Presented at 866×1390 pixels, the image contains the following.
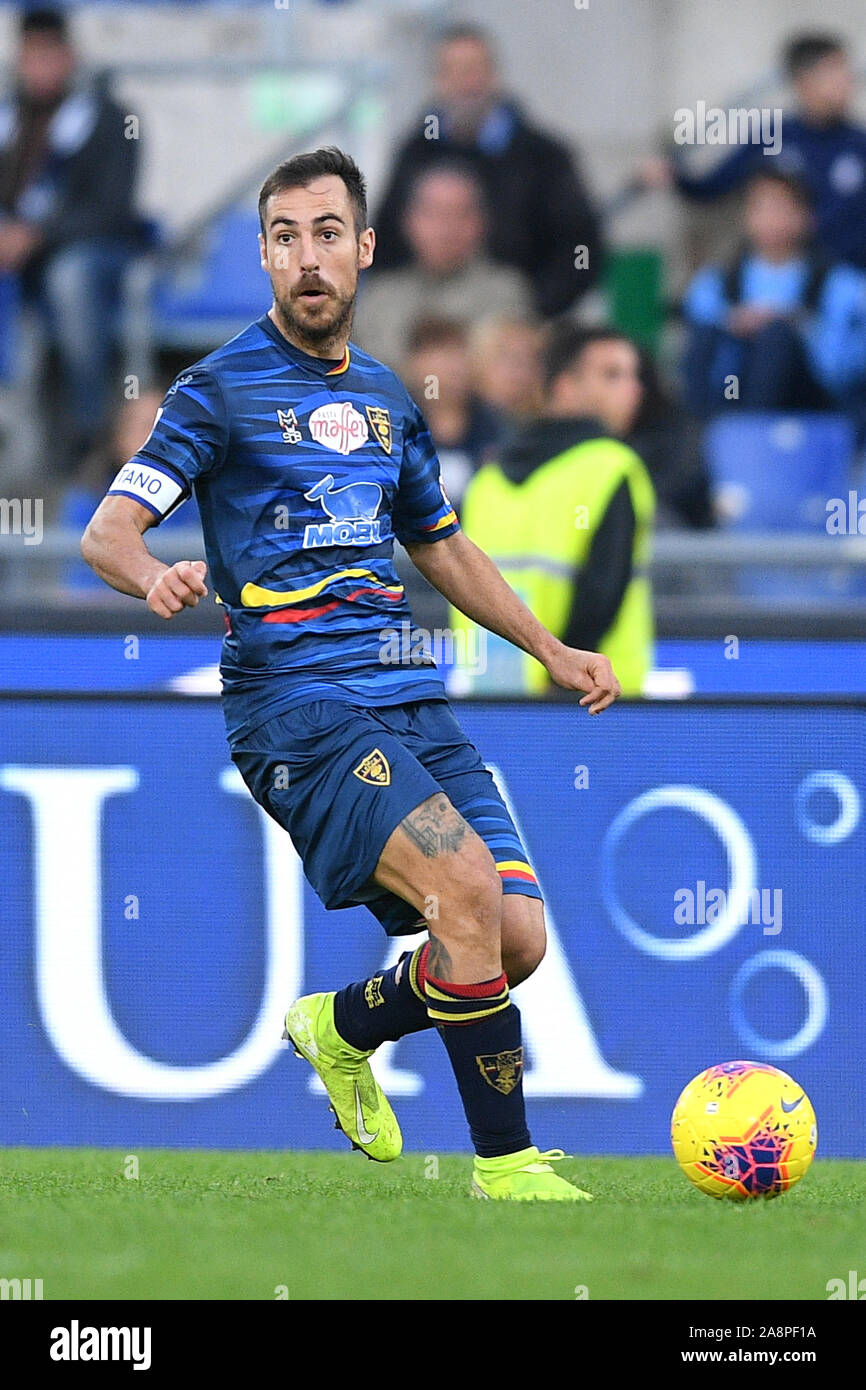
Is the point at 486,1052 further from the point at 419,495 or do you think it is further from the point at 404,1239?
the point at 419,495

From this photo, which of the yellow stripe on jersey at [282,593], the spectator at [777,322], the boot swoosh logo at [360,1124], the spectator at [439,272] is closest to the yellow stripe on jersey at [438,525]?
the yellow stripe on jersey at [282,593]

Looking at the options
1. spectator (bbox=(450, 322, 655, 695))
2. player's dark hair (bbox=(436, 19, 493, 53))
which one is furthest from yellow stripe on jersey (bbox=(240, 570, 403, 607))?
player's dark hair (bbox=(436, 19, 493, 53))

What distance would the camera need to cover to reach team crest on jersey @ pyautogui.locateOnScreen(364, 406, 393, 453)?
438 cm

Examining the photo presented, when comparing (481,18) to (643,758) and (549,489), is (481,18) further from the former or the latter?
(643,758)

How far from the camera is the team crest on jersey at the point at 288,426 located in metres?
4.25

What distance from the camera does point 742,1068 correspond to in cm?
450

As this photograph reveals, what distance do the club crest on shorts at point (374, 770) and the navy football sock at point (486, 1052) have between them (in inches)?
16.7

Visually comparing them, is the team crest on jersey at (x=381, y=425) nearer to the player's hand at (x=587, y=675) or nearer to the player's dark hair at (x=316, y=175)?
the player's dark hair at (x=316, y=175)

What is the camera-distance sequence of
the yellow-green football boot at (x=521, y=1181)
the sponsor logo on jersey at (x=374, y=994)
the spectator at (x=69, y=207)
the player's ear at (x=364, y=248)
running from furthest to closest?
1. the spectator at (x=69, y=207)
2. the sponsor logo on jersey at (x=374, y=994)
3. the player's ear at (x=364, y=248)
4. the yellow-green football boot at (x=521, y=1181)

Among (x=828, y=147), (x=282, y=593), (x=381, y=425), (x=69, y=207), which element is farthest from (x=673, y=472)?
(x=282, y=593)

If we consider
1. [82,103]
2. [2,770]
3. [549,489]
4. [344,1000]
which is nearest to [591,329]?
[549,489]

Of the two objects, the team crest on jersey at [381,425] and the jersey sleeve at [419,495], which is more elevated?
the team crest on jersey at [381,425]

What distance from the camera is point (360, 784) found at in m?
4.16

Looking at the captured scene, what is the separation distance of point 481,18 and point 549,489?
205 inches
